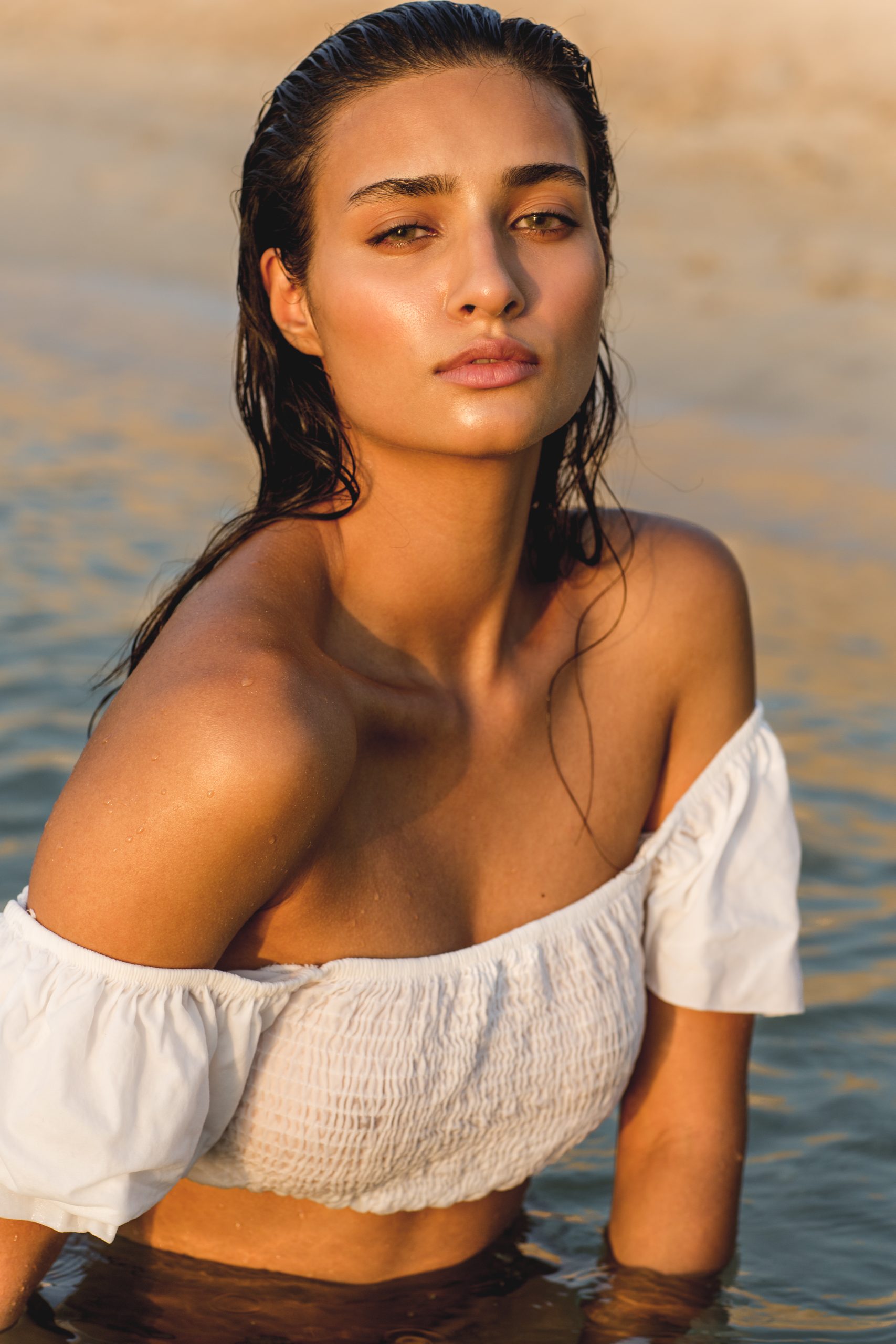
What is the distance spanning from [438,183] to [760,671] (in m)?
3.24

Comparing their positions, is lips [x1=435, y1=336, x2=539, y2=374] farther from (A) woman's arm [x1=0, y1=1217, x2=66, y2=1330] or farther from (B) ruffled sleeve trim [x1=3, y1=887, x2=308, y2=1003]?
(A) woman's arm [x1=0, y1=1217, x2=66, y2=1330]

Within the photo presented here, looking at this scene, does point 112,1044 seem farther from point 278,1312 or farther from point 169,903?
point 278,1312

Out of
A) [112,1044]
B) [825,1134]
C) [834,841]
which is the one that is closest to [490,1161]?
[112,1044]

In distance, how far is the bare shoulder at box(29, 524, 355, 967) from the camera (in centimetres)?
176

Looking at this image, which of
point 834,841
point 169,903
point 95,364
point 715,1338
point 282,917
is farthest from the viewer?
point 95,364

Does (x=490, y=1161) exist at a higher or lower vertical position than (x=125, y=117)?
lower

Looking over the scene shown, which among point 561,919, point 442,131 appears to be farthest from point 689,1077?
point 442,131

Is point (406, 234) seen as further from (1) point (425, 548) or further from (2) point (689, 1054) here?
(2) point (689, 1054)

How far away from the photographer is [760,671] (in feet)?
16.6

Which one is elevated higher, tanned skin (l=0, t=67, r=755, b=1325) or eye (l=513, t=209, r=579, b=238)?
eye (l=513, t=209, r=579, b=238)

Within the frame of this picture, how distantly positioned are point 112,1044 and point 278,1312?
609 millimetres

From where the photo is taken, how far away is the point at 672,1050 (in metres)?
2.50

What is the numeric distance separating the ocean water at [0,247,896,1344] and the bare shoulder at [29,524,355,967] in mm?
686

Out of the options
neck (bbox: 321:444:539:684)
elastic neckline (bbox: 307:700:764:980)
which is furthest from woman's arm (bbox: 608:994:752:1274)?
neck (bbox: 321:444:539:684)
